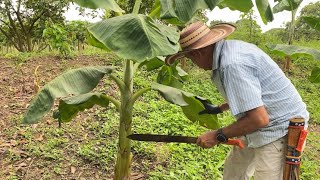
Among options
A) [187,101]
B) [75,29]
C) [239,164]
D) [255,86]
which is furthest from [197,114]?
[75,29]

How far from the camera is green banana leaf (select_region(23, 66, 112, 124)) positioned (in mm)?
2137

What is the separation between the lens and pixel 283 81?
7.52 feet

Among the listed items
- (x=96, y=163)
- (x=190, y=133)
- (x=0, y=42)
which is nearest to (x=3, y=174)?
(x=96, y=163)

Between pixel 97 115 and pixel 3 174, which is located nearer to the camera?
pixel 3 174

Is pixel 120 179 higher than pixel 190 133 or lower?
lower

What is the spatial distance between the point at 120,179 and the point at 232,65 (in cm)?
130

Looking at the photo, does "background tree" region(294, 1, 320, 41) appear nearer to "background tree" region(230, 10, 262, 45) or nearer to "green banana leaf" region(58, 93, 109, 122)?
"background tree" region(230, 10, 262, 45)

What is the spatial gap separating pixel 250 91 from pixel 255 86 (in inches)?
2.7

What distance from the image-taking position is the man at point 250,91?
81.0 inches

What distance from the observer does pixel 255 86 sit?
6.79 feet

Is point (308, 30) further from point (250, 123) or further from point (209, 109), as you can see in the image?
point (250, 123)

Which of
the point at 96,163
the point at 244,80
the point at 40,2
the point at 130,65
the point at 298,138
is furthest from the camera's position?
the point at 40,2

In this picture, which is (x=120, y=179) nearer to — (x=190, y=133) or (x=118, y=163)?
(x=118, y=163)

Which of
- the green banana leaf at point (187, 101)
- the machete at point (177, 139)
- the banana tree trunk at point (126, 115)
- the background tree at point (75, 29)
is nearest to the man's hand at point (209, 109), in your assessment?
the green banana leaf at point (187, 101)
